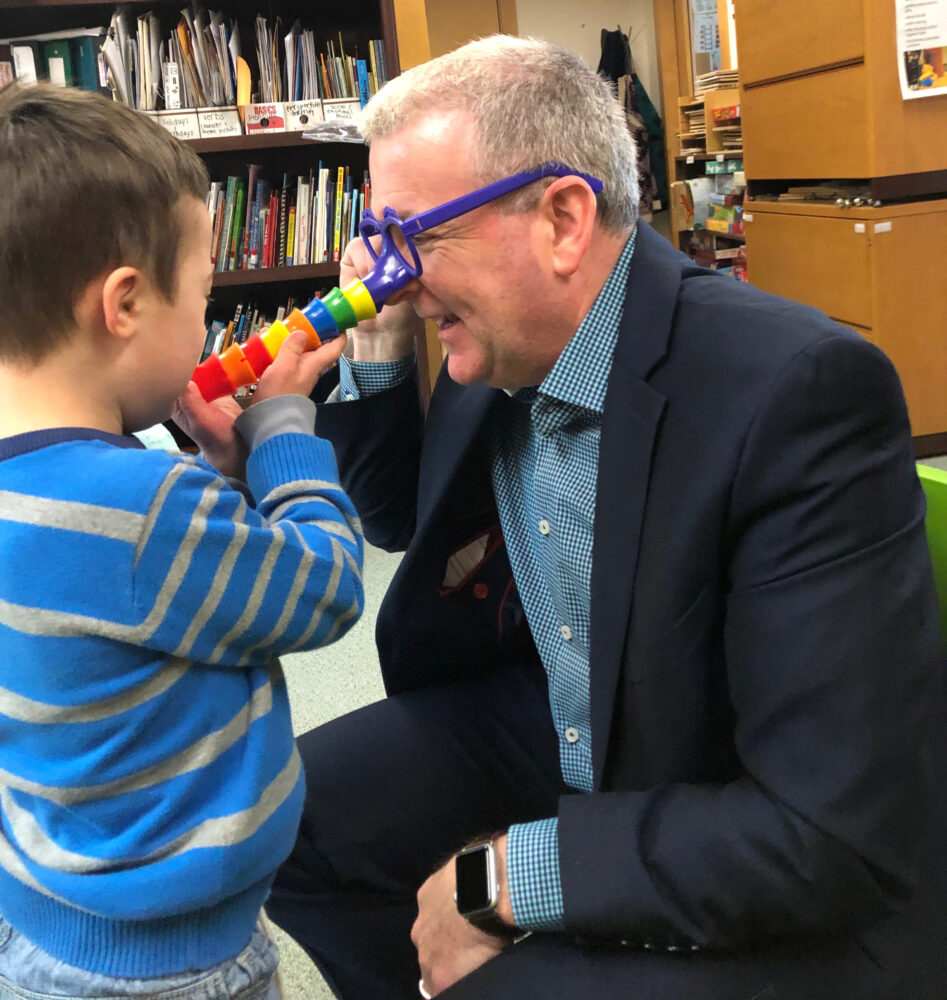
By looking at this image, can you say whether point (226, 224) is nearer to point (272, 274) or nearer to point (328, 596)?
point (272, 274)

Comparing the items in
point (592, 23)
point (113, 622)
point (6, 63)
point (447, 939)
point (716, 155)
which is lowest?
point (447, 939)

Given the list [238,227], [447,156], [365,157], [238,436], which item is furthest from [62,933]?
[365,157]

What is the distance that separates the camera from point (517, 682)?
1320mm

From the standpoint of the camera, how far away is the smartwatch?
2.88 feet

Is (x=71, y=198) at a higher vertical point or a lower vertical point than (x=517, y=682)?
higher

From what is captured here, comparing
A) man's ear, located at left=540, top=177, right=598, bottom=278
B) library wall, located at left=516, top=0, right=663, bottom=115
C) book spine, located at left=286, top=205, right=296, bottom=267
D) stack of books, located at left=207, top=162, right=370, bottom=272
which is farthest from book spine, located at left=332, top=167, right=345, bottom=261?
library wall, located at left=516, top=0, right=663, bottom=115

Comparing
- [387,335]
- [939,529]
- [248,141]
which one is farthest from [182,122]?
[939,529]

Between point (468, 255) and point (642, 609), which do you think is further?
point (468, 255)

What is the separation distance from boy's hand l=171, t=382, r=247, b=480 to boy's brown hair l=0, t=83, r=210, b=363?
0.77ft

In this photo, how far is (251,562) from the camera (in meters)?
0.76

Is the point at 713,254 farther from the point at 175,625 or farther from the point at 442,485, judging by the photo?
the point at 175,625

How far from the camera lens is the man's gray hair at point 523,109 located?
0.97 metres

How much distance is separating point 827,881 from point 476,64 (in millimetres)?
896

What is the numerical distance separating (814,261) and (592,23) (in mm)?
3931
